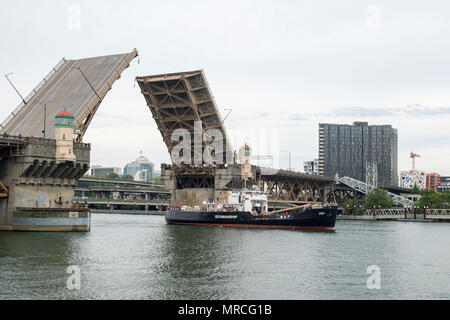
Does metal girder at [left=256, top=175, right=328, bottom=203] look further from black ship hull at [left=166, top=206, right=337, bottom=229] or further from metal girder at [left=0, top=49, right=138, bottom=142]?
metal girder at [left=0, top=49, right=138, bottom=142]

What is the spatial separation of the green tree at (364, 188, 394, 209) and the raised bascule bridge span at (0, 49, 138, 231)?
189 ft

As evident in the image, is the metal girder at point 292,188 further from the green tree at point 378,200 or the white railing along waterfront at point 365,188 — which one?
the green tree at point 378,200

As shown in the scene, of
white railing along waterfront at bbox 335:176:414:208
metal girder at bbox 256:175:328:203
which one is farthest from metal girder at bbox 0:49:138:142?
white railing along waterfront at bbox 335:176:414:208

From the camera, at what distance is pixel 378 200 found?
93.1 meters

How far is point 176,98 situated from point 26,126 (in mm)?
14486

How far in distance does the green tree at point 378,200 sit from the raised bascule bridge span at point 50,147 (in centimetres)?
5763

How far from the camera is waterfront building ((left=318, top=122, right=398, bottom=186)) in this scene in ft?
599

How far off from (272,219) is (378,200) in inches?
1663

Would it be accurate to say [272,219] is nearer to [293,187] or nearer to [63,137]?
[63,137]

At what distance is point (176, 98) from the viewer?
53.2 metres

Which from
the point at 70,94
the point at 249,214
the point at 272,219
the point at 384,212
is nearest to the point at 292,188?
the point at 384,212

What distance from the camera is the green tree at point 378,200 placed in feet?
304
